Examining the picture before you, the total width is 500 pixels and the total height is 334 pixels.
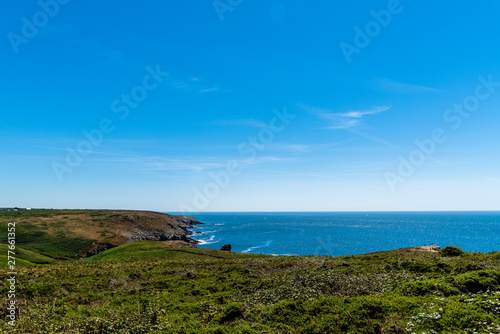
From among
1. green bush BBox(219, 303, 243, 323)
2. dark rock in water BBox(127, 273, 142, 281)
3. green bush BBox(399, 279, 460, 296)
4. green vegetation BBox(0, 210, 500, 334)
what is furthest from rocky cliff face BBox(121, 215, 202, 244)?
green bush BBox(399, 279, 460, 296)

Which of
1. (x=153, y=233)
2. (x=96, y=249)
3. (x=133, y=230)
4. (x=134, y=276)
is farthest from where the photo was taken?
(x=153, y=233)

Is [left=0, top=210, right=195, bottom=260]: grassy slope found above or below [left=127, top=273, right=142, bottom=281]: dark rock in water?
below

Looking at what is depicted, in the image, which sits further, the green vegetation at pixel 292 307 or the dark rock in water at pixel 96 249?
the dark rock in water at pixel 96 249

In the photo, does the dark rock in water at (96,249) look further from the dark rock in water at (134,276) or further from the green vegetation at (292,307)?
the green vegetation at (292,307)

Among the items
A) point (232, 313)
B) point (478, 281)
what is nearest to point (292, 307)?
point (232, 313)

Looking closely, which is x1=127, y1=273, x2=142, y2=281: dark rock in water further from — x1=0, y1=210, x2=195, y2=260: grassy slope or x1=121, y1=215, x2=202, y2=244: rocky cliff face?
x1=121, y1=215, x2=202, y2=244: rocky cliff face

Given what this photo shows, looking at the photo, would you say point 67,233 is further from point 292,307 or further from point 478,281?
point 478,281

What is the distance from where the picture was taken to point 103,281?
88.4ft

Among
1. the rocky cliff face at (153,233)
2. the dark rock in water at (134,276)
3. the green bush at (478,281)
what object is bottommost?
the rocky cliff face at (153,233)

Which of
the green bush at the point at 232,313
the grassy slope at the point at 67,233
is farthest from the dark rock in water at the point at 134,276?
the grassy slope at the point at 67,233

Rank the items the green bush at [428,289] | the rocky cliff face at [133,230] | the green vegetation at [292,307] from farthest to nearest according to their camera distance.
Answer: the rocky cliff face at [133,230] → the green bush at [428,289] → the green vegetation at [292,307]

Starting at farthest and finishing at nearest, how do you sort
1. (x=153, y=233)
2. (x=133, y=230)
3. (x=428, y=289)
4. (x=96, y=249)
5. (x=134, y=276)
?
(x=153, y=233) < (x=133, y=230) < (x=96, y=249) < (x=134, y=276) < (x=428, y=289)

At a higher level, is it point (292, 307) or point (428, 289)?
point (428, 289)

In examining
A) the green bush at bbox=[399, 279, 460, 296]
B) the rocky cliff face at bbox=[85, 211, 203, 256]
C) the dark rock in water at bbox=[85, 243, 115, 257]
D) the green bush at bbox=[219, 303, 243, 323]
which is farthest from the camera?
the rocky cliff face at bbox=[85, 211, 203, 256]
